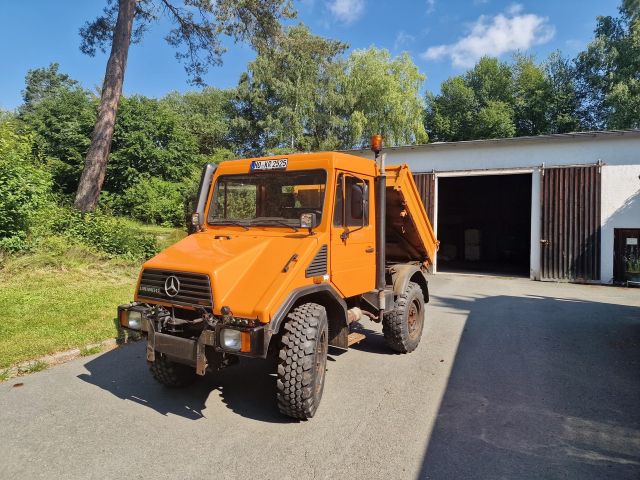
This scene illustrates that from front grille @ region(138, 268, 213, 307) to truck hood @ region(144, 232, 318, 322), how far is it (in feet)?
0.20

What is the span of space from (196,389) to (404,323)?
2.83m

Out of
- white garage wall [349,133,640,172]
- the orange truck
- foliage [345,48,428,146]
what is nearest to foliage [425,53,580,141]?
foliage [345,48,428,146]

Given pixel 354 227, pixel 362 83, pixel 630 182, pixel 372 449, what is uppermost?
pixel 362 83

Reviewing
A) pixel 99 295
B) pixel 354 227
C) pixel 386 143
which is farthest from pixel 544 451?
pixel 386 143

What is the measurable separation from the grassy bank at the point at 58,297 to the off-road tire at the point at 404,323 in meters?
4.17

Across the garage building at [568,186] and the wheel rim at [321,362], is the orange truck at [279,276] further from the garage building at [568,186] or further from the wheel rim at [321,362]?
the garage building at [568,186]

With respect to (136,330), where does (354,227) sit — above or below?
above

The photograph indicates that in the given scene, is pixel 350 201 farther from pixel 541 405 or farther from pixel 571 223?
pixel 571 223

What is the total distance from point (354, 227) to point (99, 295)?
243 inches

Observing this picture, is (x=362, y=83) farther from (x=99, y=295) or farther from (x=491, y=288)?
(x=99, y=295)

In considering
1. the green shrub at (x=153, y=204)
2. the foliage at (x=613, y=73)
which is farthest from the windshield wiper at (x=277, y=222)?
the foliage at (x=613, y=73)

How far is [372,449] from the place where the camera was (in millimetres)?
3555

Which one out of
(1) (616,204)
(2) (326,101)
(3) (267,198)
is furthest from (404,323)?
(2) (326,101)

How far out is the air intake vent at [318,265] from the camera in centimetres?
415
